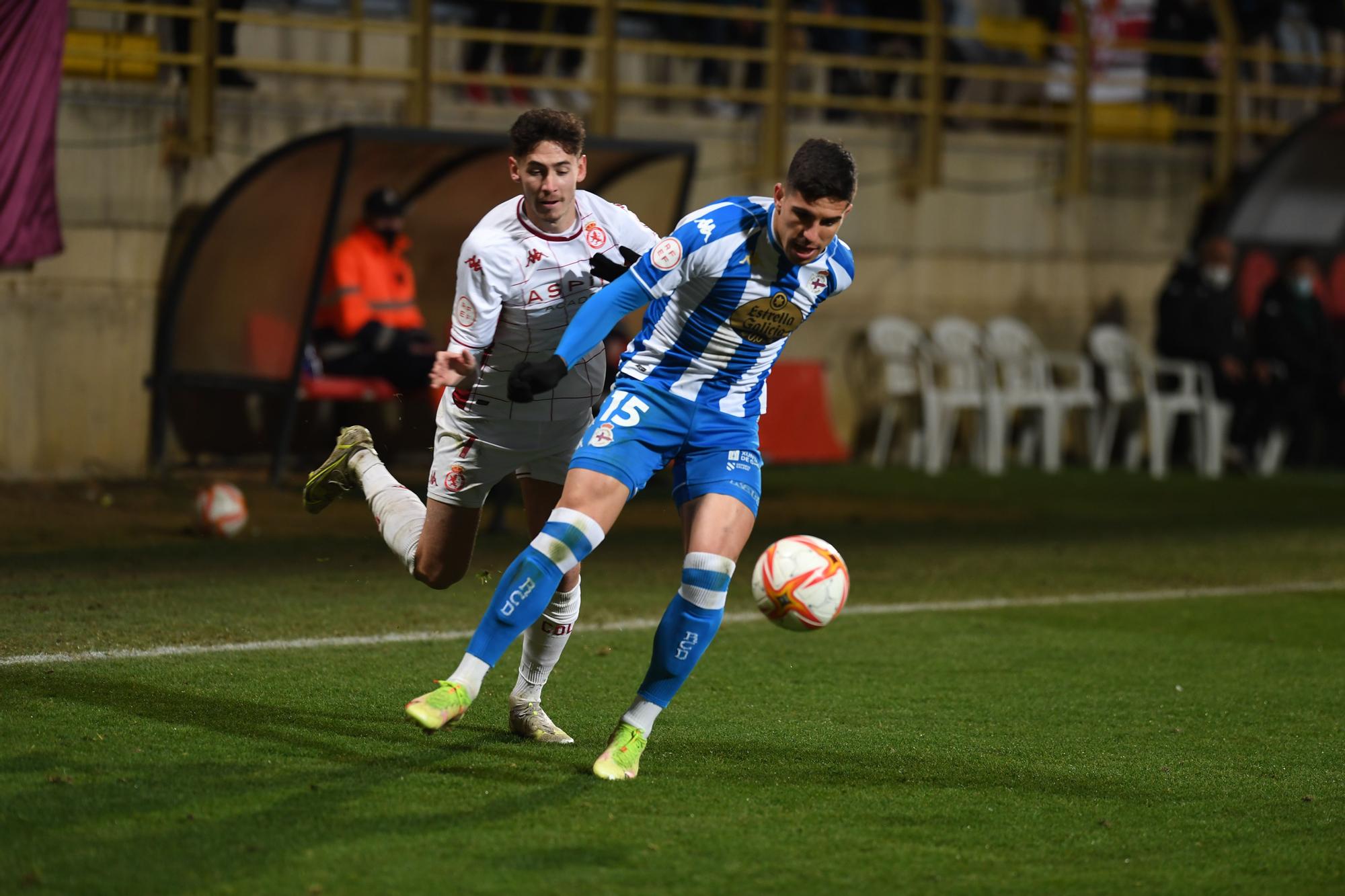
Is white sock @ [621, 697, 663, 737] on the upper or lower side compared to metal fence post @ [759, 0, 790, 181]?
lower

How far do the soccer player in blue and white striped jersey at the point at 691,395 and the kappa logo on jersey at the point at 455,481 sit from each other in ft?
2.13

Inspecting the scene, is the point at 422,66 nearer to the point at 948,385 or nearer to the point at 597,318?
the point at 948,385

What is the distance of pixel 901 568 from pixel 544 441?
15.8ft

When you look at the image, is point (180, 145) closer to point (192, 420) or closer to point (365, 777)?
point (192, 420)

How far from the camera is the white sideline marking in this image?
694 centimetres

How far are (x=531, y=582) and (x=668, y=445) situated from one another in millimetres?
643

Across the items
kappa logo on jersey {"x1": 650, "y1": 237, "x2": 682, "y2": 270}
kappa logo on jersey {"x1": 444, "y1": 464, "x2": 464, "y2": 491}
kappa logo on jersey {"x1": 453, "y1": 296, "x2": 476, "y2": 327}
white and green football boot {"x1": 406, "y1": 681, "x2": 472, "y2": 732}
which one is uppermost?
kappa logo on jersey {"x1": 650, "y1": 237, "x2": 682, "y2": 270}

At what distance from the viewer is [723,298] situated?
5504 mm

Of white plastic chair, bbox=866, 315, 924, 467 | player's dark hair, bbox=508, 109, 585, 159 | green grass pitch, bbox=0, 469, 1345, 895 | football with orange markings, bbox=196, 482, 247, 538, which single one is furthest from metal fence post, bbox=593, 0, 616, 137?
player's dark hair, bbox=508, 109, 585, 159

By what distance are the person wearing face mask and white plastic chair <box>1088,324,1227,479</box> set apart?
69cm

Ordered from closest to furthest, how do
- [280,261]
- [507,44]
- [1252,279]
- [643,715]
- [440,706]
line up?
1. [440,706]
2. [643,715]
3. [280,261]
4. [507,44]
5. [1252,279]

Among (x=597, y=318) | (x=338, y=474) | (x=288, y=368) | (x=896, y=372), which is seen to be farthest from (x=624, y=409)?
(x=896, y=372)

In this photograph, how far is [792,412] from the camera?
47.1ft

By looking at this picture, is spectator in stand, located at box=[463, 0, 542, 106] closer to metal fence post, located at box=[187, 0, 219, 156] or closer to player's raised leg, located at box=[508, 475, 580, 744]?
metal fence post, located at box=[187, 0, 219, 156]
